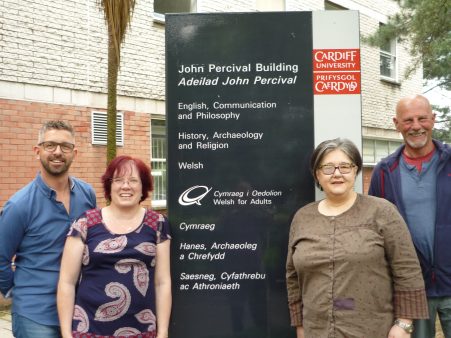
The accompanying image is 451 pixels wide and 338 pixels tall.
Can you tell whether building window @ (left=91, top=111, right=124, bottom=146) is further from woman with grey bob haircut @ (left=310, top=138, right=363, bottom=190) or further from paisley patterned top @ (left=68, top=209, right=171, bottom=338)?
woman with grey bob haircut @ (left=310, top=138, right=363, bottom=190)

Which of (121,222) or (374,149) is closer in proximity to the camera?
(121,222)

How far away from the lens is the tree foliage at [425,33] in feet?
22.3

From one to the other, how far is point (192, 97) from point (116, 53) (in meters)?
3.02

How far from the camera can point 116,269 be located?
8.48 ft

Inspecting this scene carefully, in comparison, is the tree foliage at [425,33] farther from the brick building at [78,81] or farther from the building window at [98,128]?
the building window at [98,128]

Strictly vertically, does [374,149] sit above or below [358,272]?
above

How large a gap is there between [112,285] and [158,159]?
21.0ft

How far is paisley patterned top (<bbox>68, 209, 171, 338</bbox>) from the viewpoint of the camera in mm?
2578

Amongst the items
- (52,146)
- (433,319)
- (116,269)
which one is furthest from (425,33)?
(116,269)

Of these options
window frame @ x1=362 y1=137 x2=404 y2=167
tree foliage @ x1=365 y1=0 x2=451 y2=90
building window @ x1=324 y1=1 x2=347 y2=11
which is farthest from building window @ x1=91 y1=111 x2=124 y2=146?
window frame @ x1=362 y1=137 x2=404 y2=167

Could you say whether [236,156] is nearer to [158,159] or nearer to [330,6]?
[158,159]

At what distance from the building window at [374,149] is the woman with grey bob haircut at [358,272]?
11.3 meters

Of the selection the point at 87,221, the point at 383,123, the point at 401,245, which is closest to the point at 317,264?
the point at 401,245

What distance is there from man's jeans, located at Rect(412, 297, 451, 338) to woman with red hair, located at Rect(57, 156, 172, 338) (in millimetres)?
1501
